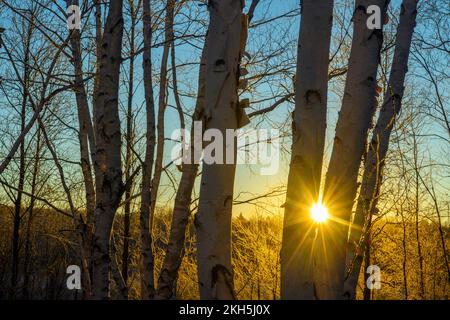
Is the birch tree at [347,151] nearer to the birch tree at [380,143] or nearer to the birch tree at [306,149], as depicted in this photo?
the birch tree at [306,149]

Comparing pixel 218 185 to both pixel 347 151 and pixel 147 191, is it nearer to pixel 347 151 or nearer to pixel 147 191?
pixel 347 151

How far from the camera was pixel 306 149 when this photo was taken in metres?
1.70

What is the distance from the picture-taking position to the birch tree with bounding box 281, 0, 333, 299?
1645 millimetres

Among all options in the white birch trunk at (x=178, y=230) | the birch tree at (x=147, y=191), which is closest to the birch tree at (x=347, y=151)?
the white birch trunk at (x=178, y=230)

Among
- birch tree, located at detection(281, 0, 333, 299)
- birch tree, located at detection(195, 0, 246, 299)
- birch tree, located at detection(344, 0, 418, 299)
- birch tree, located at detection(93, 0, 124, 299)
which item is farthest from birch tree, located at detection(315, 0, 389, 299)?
birch tree, located at detection(93, 0, 124, 299)

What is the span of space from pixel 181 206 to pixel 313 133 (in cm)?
236

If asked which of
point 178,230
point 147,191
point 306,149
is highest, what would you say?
point 147,191

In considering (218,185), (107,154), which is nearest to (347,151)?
(218,185)

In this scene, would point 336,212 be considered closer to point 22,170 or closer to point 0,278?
point 22,170

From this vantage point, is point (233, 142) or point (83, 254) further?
point (83, 254)

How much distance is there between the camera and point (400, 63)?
324 cm

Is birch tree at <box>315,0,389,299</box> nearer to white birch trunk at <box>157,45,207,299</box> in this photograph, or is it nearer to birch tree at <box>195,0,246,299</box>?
birch tree at <box>195,0,246,299</box>

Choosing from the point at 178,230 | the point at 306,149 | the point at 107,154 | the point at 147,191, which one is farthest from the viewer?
the point at 147,191

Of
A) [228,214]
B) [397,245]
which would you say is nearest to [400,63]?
[228,214]
